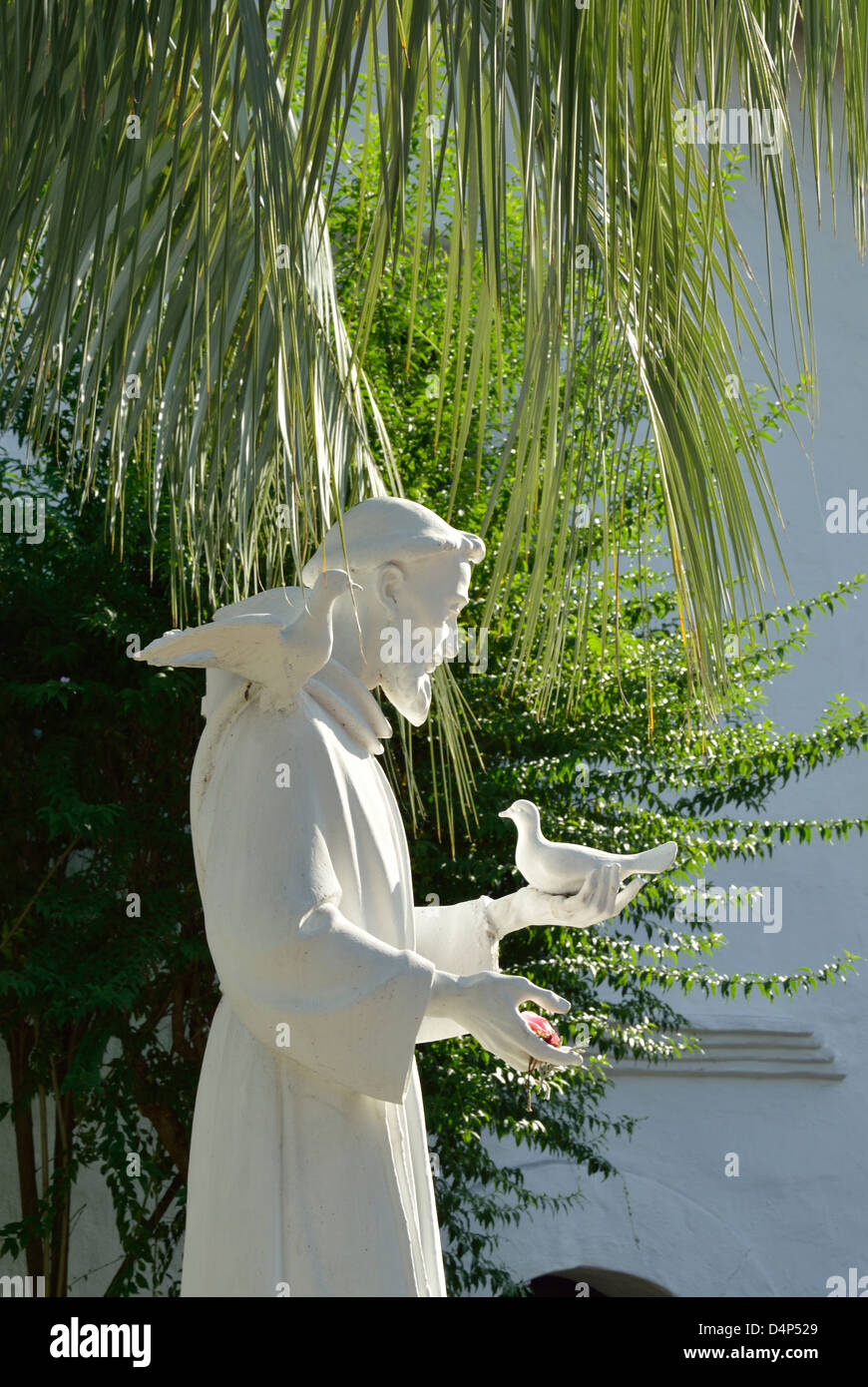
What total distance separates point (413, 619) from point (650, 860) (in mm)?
452

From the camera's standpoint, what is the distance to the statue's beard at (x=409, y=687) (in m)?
2.31

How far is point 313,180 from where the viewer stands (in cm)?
185

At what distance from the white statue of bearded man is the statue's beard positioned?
0.10 m

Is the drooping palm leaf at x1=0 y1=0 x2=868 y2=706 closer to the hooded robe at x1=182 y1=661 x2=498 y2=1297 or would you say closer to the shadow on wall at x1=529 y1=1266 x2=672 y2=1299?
Answer: the hooded robe at x1=182 y1=661 x2=498 y2=1297

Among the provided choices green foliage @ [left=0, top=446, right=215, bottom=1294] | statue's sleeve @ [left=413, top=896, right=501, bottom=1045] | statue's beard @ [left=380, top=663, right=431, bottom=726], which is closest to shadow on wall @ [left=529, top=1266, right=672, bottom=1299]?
green foliage @ [left=0, top=446, right=215, bottom=1294]

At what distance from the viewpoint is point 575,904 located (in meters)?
2.32

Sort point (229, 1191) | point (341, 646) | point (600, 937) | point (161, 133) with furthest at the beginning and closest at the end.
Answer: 1. point (600, 937)
2. point (161, 133)
3. point (341, 646)
4. point (229, 1191)

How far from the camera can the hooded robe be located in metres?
1.95

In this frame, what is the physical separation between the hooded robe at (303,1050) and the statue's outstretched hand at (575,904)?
0.29 meters

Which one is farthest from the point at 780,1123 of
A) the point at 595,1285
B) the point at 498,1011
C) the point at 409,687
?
the point at 498,1011

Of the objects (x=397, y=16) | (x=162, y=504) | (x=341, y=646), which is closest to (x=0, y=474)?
(x=162, y=504)

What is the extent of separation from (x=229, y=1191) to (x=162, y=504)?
3.11 m

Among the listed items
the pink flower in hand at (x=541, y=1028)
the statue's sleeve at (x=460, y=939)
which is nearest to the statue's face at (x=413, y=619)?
the statue's sleeve at (x=460, y=939)

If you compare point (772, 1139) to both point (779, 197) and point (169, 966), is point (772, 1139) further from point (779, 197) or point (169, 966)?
point (779, 197)
